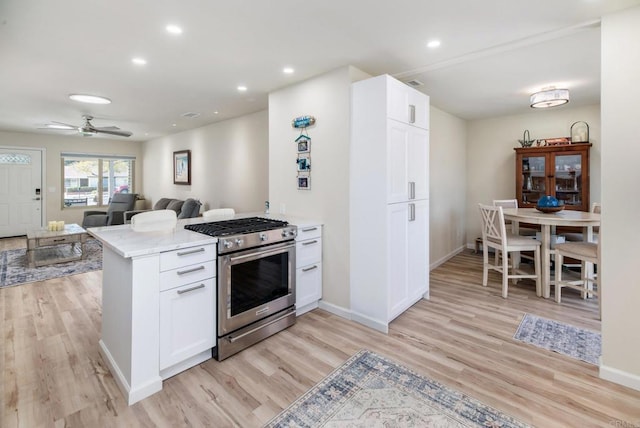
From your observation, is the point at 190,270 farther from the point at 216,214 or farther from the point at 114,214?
the point at 114,214

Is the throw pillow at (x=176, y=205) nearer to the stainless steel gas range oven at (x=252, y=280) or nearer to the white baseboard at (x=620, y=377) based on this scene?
the stainless steel gas range oven at (x=252, y=280)

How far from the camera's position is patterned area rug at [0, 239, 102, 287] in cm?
428

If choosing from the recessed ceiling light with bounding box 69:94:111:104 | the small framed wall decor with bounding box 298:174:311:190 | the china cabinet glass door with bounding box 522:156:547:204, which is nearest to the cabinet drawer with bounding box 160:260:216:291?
the small framed wall decor with bounding box 298:174:311:190

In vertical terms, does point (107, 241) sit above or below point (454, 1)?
below

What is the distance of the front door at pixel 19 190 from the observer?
23.4 ft

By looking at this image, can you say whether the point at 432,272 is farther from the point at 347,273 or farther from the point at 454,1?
the point at 454,1

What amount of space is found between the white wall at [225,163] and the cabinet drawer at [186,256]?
8.97ft

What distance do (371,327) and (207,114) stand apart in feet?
14.2

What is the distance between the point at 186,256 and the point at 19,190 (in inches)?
316

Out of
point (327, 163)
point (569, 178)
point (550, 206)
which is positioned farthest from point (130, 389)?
point (569, 178)

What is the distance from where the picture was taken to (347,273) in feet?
10.3

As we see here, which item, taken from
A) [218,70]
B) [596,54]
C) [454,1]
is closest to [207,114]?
[218,70]

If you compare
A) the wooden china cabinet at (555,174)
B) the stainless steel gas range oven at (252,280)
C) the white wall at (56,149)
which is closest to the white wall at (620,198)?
the stainless steel gas range oven at (252,280)

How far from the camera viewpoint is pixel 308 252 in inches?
→ 125
